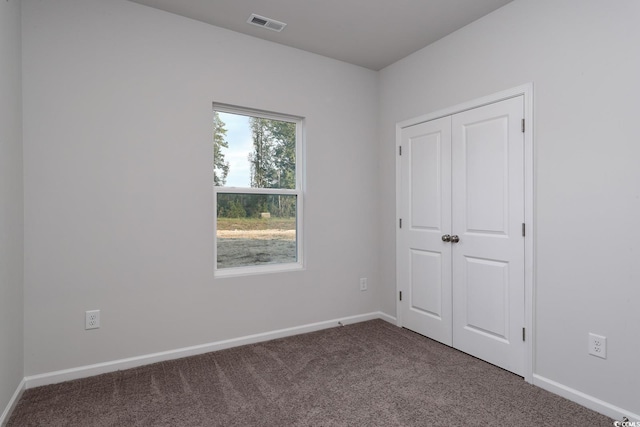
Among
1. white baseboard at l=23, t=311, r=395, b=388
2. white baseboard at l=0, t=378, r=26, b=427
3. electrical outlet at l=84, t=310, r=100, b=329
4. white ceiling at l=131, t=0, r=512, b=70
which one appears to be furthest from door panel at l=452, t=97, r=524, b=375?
white baseboard at l=0, t=378, r=26, b=427

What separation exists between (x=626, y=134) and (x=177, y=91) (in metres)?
3.01

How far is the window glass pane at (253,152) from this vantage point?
3105 millimetres

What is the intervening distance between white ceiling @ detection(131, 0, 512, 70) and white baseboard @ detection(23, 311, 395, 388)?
264 centimetres

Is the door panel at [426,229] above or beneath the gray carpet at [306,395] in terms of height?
above

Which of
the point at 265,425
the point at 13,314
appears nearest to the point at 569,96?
the point at 265,425

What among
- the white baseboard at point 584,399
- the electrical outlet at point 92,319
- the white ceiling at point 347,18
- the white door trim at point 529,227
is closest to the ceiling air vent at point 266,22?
the white ceiling at point 347,18

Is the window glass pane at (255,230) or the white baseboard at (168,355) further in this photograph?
the window glass pane at (255,230)

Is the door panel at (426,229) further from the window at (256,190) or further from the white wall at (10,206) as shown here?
the white wall at (10,206)

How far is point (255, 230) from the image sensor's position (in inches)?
128

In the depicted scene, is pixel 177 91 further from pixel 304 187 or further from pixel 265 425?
pixel 265 425

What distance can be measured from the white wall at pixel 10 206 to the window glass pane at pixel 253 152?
132cm

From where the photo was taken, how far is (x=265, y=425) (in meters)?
1.94

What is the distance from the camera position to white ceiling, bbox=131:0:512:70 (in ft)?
8.57

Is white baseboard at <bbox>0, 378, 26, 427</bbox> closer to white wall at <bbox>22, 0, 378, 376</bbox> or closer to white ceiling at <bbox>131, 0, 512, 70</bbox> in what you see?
white wall at <bbox>22, 0, 378, 376</bbox>
